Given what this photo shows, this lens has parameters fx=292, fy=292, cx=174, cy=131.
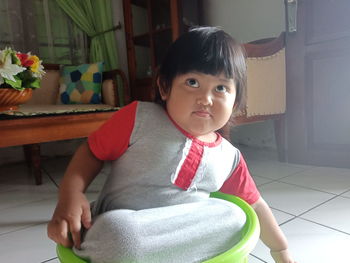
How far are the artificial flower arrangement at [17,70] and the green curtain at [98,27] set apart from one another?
3.38ft

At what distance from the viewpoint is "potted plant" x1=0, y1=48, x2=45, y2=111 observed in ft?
3.55

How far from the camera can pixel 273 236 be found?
0.59 meters

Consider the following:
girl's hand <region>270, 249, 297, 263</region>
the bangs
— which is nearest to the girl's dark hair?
the bangs

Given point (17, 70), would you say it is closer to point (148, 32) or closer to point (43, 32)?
point (43, 32)

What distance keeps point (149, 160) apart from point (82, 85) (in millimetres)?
1432

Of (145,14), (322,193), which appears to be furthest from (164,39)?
(322,193)

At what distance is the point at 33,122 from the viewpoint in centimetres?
106

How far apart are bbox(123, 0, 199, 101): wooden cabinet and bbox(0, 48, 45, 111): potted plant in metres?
0.93

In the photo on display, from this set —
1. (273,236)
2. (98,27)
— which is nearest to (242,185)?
(273,236)

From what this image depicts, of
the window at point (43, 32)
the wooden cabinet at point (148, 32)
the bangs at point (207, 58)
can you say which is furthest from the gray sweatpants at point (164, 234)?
the window at point (43, 32)

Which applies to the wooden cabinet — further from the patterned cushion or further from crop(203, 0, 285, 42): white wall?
the patterned cushion

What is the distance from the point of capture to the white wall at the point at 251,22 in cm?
163

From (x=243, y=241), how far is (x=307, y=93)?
Result: 3.82 feet

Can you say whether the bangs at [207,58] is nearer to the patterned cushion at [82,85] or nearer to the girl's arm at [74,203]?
the girl's arm at [74,203]
